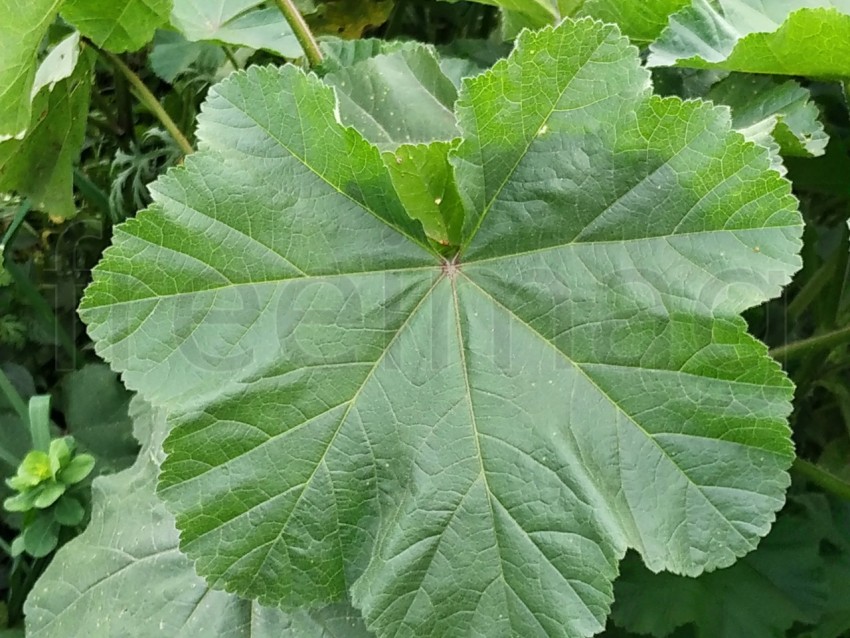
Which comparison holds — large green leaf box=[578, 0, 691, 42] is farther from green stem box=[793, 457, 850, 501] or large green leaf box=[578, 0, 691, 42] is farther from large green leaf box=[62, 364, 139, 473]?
large green leaf box=[62, 364, 139, 473]

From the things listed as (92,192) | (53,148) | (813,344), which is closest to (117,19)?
(53,148)

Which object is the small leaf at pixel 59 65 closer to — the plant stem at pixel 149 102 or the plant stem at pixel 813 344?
the plant stem at pixel 149 102

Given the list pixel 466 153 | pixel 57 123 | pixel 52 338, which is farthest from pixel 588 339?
pixel 52 338

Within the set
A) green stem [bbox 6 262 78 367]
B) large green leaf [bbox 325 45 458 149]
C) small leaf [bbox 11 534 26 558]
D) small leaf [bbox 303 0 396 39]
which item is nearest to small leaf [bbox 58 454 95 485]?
small leaf [bbox 11 534 26 558]

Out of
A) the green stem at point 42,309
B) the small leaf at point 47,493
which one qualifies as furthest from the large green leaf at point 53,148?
the small leaf at point 47,493

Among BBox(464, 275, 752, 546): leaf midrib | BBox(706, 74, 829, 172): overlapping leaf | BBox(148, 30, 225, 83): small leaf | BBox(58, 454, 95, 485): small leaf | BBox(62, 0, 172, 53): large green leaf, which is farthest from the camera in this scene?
BBox(148, 30, 225, 83): small leaf

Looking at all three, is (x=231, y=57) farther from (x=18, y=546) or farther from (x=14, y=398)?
(x=18, y=546)
